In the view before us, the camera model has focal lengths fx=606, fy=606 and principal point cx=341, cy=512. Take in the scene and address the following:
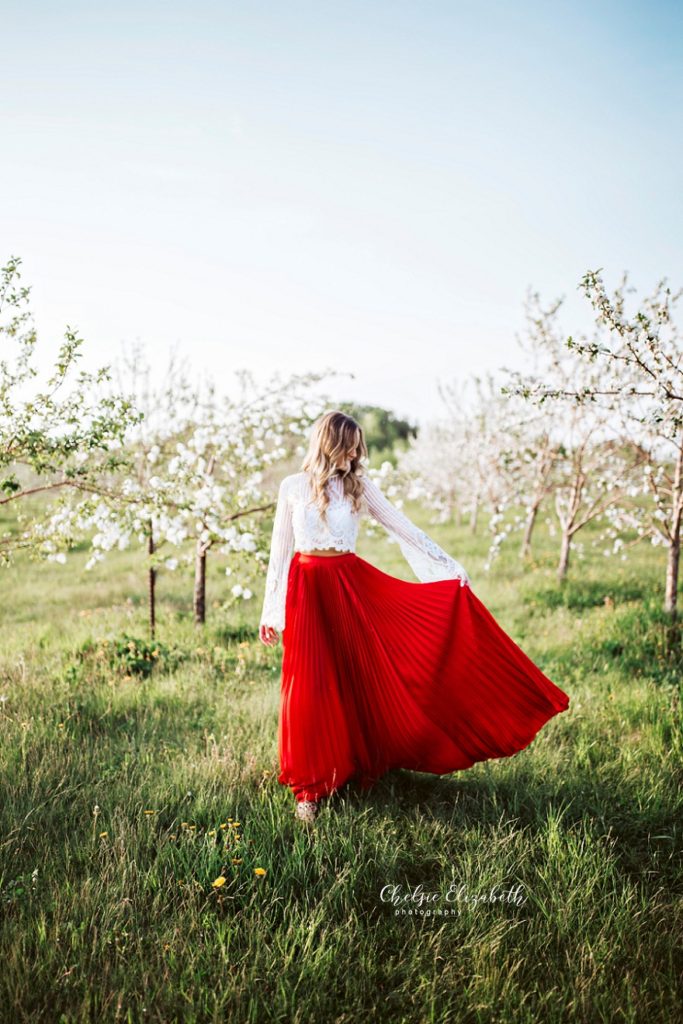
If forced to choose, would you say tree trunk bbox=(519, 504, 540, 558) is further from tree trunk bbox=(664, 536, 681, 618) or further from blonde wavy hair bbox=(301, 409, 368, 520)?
blonde wavy hair bbox=(301, 409, 368, 520)

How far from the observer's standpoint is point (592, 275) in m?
3.94

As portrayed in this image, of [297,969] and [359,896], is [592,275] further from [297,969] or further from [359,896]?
[297,969]

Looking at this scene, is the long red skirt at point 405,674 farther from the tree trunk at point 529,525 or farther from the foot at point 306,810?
the tree trunk at point 529,525

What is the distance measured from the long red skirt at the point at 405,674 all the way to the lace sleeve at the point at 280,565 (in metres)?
0.10

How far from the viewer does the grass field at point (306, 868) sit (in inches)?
87.9

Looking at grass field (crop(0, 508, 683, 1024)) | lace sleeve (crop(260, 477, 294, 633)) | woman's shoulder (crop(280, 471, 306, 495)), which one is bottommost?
grass field (crop(0, 508, 683, 1024))

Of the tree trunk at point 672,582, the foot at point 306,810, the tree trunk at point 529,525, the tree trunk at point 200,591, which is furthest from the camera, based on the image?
the tree trunk at point 529,525

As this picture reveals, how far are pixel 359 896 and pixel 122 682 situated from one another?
10.0ft

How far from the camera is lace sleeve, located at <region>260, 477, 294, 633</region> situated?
3.61 meters

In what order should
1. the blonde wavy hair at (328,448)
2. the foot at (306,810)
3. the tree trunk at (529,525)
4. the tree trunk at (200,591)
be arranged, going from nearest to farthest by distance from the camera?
the foot at (306,810)
the blonde wavy hair at (328,448)
the tree trunk at (200,591)
the tree trunk at (529,525)

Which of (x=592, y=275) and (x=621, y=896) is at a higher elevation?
(x=592, y=275)

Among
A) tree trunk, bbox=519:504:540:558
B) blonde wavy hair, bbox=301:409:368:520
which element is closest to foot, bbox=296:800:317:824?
blonde wavy hair, bbox=301:409:368:520

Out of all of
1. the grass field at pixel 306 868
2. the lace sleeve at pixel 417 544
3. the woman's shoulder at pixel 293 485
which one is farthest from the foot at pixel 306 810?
the woman's shoulder at pixel 293 485

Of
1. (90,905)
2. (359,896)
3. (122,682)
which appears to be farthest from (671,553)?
(90,905)
